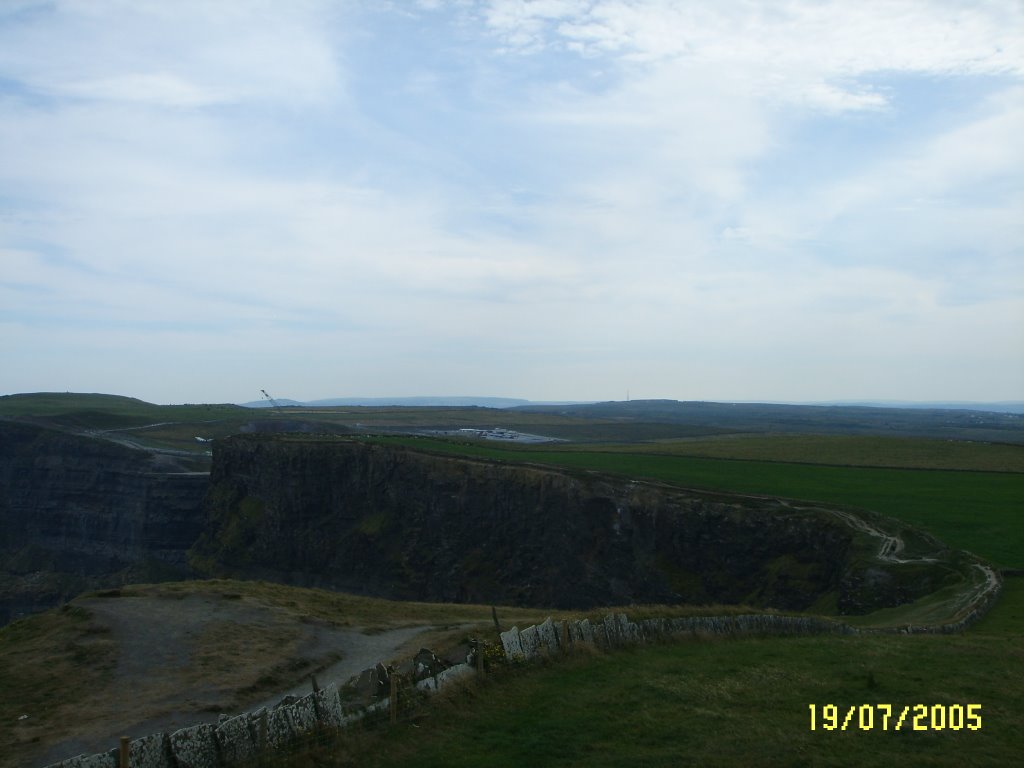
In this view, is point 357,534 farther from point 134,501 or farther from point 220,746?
point 220,746

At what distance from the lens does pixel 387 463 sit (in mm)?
87250

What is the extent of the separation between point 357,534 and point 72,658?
6532 centimetres

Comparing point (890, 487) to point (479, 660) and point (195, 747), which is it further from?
point (195, 747)

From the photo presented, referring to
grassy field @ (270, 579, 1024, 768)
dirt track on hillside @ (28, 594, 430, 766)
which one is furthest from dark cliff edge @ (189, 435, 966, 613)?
dirt track on hillside @ (28, 594, 430, 766)

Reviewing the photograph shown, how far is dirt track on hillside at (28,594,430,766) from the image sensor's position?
17.8 m

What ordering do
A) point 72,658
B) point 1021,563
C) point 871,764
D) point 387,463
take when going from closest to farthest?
point 871,764 < point 72,658 < point 1021,563 < point 387,463

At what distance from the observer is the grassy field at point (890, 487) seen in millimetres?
50531

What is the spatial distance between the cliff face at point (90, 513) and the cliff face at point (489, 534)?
9.47m

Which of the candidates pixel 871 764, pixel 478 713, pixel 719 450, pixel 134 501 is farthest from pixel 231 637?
pixel 134 501

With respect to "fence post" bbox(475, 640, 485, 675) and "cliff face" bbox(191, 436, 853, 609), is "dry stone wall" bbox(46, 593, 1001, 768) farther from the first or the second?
"cliff face" bbox(191, 436, 853, 609)

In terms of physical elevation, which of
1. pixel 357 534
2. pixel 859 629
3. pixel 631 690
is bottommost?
pixel 357 534

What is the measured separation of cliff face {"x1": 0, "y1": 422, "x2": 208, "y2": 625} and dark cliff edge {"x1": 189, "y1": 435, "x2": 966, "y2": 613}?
9.32m

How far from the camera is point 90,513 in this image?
115688 millimetres

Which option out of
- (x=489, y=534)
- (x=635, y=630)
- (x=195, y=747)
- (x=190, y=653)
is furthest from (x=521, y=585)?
(x=195, y=747)
